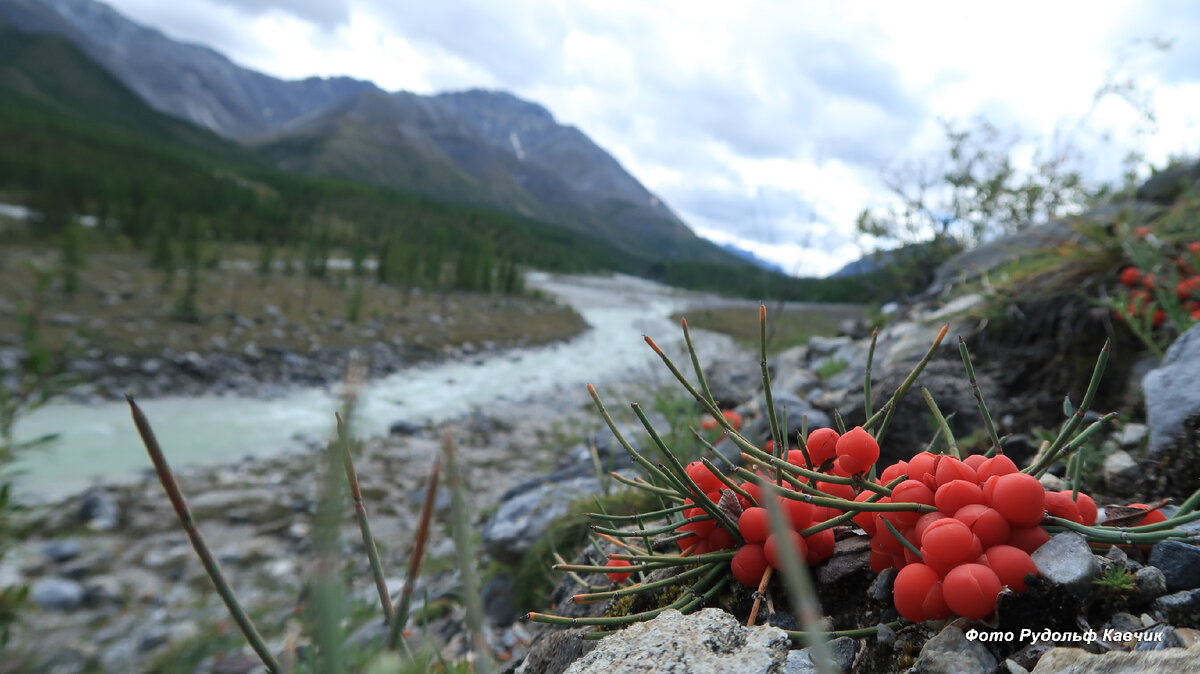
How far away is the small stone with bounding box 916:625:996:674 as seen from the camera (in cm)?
92

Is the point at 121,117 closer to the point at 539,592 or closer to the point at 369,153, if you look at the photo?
the point at 369,153

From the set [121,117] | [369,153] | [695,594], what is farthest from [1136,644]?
[369,153]

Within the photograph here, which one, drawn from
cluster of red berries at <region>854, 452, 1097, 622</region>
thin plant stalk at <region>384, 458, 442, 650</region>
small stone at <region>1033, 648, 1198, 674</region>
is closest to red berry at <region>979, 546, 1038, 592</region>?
cluster of red berries at <region>854, 452, 1097, 622</region>

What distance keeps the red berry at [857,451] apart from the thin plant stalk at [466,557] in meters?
0.87

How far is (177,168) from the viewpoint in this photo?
120ft

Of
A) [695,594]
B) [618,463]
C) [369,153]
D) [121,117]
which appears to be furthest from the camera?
[369,153]

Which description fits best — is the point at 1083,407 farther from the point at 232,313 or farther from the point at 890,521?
the point at 232,313

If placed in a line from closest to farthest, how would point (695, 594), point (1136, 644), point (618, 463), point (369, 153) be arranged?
1. point (1136, 644)
2. point (695, 594)
3. point (618, 463)
4. point (369, 153)

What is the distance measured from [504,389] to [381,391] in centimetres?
251

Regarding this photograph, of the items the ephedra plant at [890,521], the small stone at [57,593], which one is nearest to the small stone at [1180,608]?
the ephedra plant at [890,521]

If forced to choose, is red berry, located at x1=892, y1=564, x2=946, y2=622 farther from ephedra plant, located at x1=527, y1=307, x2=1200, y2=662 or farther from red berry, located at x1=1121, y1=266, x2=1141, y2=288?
red berry, located at x1=1121, y1=266, x2=1141, y2=288

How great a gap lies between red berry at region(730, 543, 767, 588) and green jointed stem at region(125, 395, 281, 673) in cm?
82

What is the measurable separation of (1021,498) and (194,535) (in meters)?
1.23

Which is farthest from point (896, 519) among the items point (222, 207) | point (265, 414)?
point (222, 207)
